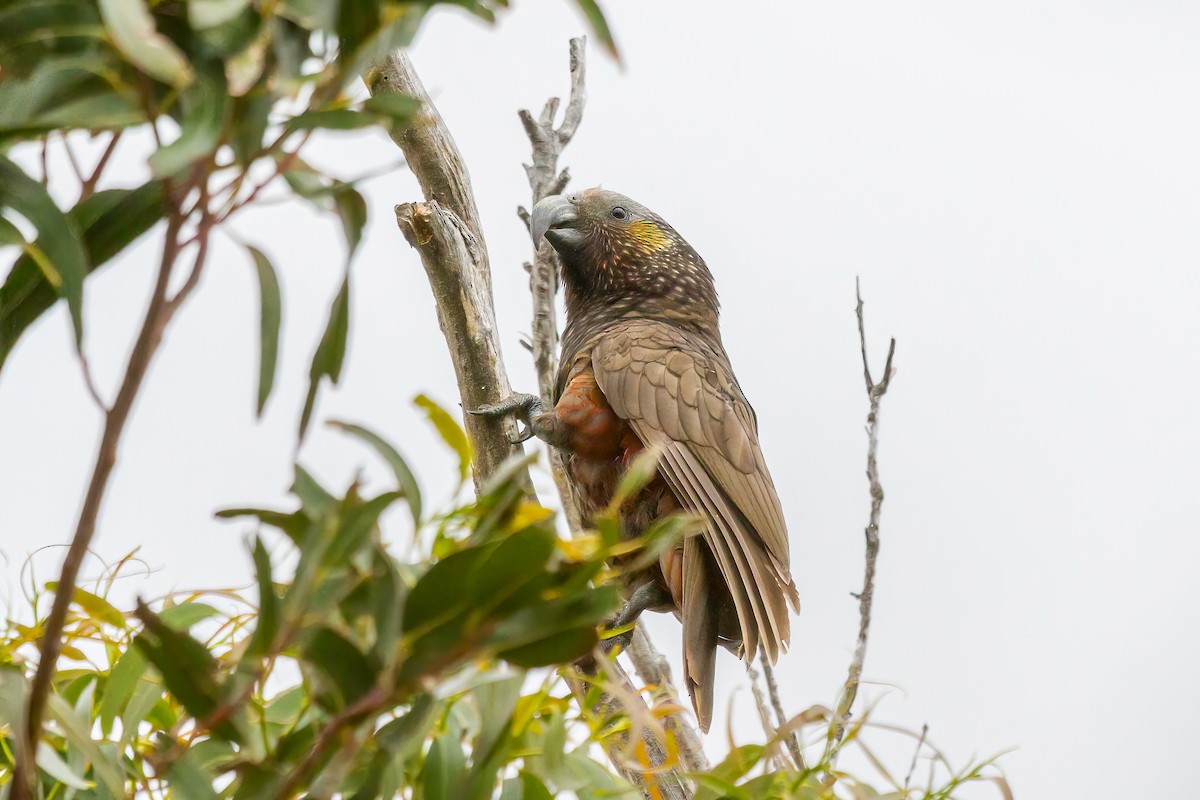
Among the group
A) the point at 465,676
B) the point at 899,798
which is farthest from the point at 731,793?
the point at 465,676

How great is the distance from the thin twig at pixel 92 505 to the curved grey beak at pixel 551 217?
2.93 meters

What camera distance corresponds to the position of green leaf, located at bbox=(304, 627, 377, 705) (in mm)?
734

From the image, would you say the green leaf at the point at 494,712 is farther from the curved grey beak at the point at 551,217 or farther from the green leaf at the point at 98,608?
the curved grey beak at the point at 551,217

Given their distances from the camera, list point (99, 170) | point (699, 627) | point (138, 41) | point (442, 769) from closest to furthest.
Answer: point (138, 41)
point (99, 170)
point (442, 769)
point (699, 627)

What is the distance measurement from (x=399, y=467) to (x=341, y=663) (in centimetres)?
15

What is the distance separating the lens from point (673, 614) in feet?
10.5

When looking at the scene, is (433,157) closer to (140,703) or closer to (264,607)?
(140,703)

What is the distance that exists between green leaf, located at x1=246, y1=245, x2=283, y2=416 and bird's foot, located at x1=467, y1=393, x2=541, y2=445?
5.43ft

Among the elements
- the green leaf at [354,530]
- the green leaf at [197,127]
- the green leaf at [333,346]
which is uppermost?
the green leaf at [197,127]

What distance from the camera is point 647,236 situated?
384 cm

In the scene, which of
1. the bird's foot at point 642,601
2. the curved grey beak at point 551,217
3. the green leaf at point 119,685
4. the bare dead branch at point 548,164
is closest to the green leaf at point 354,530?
the green leaf at point 119,685

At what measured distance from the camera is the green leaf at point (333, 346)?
0.88 metres

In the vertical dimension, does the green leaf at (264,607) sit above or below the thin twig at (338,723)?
above

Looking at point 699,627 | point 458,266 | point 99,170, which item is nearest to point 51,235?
point 99,170
